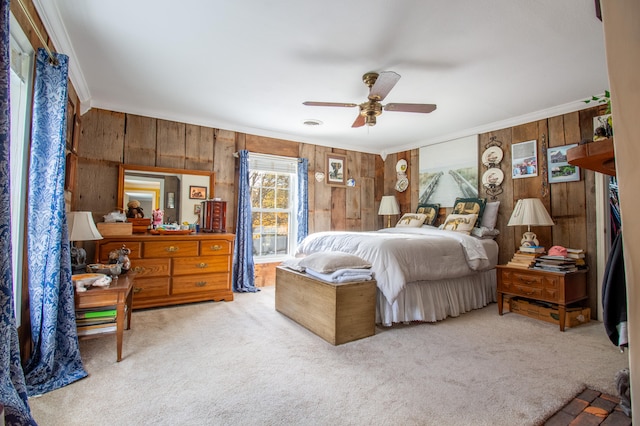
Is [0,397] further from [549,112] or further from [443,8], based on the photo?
[549,112]

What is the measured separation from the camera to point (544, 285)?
3.15 metres

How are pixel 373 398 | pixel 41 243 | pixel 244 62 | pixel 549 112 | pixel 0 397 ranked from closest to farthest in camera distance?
pixel 0 397, pixel 373 398, pixel 41 243, pixel 244 62, pixel 549 112

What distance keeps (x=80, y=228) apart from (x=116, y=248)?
76cm

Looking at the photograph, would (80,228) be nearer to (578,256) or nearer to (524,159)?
(578,256)

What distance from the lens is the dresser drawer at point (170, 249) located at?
3498 mm

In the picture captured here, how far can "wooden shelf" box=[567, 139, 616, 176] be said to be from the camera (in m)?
0.70

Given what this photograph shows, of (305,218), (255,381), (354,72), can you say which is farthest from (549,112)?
(255,381)

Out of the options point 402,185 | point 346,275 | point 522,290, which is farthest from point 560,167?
point 346,275

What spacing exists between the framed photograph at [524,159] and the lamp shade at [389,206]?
1782mm

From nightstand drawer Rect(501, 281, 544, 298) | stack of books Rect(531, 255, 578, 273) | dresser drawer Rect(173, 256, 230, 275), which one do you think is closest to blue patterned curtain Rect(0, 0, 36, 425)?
dresser drawer Rect(173, 256, 230, 275)

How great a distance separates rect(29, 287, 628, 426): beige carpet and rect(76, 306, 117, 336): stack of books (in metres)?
0.21

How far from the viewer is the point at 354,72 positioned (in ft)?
9.54

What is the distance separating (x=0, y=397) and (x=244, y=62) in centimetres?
255

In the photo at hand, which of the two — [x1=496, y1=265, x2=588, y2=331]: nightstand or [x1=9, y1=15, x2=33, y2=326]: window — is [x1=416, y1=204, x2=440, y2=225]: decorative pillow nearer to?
[x1=496, y1=265, x2=588, y2=331]: nightstand
